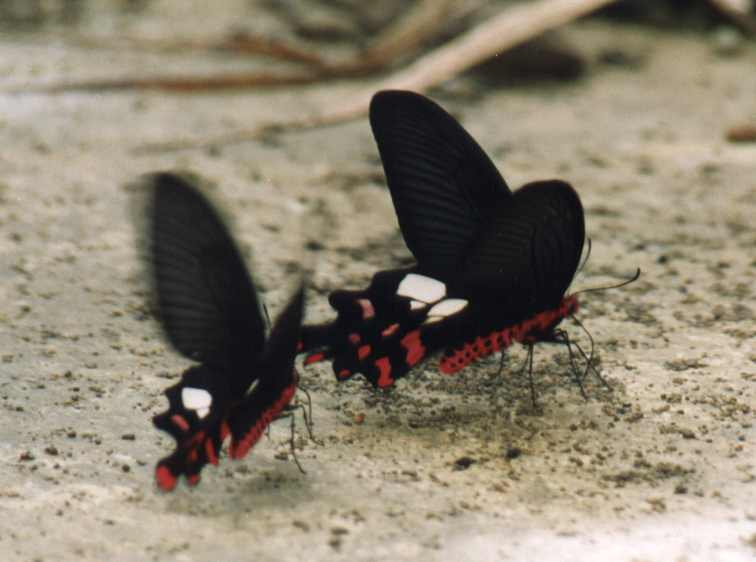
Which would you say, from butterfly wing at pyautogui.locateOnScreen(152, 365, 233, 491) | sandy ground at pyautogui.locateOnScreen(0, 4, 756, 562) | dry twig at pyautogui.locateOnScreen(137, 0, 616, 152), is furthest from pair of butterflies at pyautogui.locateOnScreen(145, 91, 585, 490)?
dry twig at pyautogui.locateOnScreen(137, 0, 616, 152)

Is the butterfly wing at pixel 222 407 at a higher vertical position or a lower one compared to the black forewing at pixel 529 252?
lower

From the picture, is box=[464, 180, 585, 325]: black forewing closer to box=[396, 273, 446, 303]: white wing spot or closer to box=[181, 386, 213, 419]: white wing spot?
box=[396, 273, 446, 303]: white wing spot

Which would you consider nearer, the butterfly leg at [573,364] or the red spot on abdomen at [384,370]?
the red spot on abdomen at [384,370]

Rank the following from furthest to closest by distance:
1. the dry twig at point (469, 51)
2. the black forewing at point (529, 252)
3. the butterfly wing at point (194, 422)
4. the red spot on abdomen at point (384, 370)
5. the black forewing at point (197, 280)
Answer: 1. the dry twig at point (469, 51)
2. the red spot on abdomen at point (384, 370)
3. the black forewing at point (529, 252)
4. the butterfly wing at point (194, 422)
5. the black forewing at point (197, 280)

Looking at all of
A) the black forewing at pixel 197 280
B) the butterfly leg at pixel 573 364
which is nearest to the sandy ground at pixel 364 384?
the butterfly leg at pixel 573 364

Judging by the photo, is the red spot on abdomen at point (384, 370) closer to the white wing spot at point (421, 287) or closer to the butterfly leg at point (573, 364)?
the white wing spot at point (421, 287)

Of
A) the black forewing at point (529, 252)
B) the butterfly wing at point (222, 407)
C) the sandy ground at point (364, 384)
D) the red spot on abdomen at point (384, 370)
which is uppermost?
the black forewing at point (529, 252)
